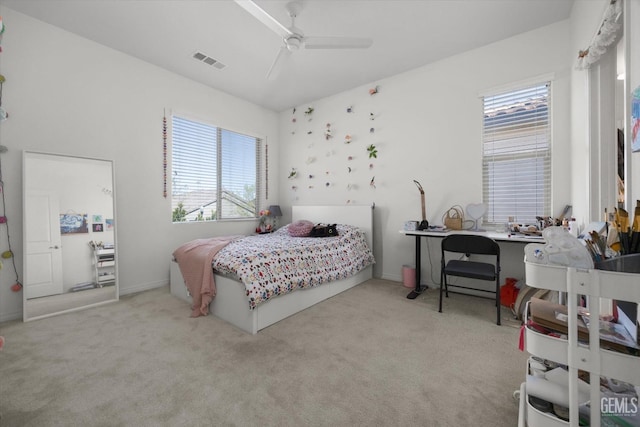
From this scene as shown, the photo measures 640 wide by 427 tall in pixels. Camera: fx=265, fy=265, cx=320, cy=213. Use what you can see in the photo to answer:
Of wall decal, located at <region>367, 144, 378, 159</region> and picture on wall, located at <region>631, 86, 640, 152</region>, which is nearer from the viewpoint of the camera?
picture on wall, located at <region>631, 86, 640, 152</region>

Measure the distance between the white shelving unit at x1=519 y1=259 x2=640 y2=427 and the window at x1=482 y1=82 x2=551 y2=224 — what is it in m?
2.44

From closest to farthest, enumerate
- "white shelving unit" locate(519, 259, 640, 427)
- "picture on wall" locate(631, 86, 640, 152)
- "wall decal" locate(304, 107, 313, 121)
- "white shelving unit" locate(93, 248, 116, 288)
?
"white shelving unit" locate(519, 259, 640, 427), "picture on wall" locate(631, 86, 640, 152), "white shelving unit" locate(93, 248, 116, 288), "wall decal" locate(304, 107, 313, 121)

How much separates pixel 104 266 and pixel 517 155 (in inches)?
185

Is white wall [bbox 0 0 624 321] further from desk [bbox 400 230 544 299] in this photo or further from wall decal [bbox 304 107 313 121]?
desk [bbox 400 230 544 299]

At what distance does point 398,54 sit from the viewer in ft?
10.4

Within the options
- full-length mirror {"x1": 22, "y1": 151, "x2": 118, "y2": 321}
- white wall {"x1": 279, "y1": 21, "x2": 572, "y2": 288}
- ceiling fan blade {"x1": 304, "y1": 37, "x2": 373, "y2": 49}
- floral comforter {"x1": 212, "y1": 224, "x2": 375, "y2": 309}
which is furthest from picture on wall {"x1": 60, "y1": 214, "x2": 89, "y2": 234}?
white wall {"x1": 279, "y1": 21, "x2": 572, "y2": 288}

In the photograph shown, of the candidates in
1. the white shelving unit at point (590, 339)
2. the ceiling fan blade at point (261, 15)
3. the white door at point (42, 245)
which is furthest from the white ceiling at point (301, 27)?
the white shelving unit at point (590, 339)

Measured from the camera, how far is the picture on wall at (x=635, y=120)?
1.13 metres

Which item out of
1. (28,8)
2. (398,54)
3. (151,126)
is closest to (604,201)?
(398,54)

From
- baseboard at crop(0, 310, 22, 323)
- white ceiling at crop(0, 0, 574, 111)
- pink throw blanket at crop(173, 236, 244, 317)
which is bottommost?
baseboard at crop(0, 310, 22, 323)

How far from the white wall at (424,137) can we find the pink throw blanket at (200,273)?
2.22 metres

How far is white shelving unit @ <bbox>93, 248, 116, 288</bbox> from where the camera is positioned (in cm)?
287

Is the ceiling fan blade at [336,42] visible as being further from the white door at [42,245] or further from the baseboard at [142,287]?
the baseboard at [142,287]

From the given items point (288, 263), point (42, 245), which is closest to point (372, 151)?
point (288, 263)
